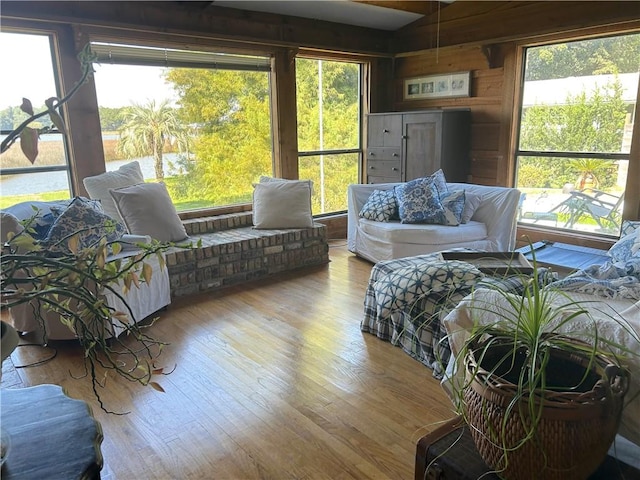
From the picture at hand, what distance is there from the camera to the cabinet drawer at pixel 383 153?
5316 millimetres

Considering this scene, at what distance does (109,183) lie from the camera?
3.68 metres

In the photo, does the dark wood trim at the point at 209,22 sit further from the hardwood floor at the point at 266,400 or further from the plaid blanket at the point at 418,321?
the plaid blanket at the point at 418,321

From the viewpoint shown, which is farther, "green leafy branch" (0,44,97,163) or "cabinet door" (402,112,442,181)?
"cabinet door" (402,112,442,181)

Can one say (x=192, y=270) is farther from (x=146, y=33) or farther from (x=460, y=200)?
(x=460, y=200)

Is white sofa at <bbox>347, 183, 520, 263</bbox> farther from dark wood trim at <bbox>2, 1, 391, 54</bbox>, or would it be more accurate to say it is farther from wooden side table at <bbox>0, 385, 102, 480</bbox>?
wooden side table at <bbox>0, 385, 102, 480</bbox>

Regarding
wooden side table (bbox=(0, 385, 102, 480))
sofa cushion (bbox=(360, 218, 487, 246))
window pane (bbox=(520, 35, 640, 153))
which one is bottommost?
sofa cushion (bbox=(360, 218, 487, 246))

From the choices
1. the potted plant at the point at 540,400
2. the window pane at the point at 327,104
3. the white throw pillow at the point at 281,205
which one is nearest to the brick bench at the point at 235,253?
the white throw pillow at the point at 281,205

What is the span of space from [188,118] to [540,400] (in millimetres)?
4058

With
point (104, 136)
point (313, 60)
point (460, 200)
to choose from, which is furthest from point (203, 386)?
point (313, 60)

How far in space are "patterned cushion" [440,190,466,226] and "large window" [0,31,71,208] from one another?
321 centimetres

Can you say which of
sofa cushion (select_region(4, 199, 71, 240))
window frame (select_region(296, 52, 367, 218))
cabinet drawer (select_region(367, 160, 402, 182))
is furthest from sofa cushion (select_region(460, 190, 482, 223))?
sofa cushion (select_region(4, 199, 71, 240))

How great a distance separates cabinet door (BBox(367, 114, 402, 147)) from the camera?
5.24 m

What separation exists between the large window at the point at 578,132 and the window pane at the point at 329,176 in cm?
193

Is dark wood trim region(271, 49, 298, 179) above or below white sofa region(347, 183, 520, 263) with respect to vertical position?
above
